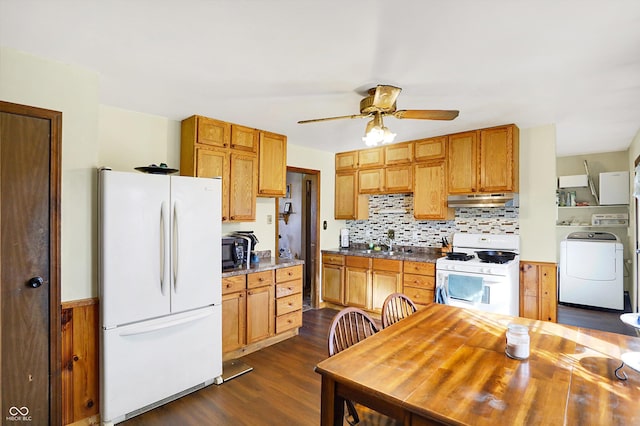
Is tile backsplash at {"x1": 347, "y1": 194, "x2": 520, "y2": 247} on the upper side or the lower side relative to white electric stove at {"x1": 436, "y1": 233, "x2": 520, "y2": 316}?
upper

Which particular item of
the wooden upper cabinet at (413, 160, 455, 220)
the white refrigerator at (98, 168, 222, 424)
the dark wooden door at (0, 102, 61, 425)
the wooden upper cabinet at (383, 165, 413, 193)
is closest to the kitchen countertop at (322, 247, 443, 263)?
the wooden upper cabinet at (413, 160, 455, 220)

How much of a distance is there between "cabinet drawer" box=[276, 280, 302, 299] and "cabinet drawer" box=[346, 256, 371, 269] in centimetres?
97

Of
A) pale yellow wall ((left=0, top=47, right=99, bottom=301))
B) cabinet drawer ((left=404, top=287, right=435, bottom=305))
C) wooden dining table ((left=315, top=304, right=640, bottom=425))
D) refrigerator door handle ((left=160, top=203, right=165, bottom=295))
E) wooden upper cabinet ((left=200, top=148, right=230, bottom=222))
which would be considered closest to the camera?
wooden dining table ((left=315, top=304, right=640, bottom=425))

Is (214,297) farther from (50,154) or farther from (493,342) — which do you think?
(493,342)

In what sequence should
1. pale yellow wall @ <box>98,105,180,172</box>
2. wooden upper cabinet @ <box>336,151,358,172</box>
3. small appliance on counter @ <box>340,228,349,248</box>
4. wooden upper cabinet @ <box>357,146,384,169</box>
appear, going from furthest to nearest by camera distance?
small appliance on counter @ <box>340,228,349,248</box>, wooden upper cabinet @ <box>336,151,358,172</box>, wooden upper cabinet @ <box>357,146,384,169</box>, pale yellow wall @ <box>98,105,180,172</box>

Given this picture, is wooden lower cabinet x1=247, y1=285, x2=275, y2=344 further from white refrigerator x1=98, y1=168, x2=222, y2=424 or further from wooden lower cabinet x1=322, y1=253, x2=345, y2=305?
wooden lower cabinet x1=322, y1=253, x2=345, y2=305

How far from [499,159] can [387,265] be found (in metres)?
1.75

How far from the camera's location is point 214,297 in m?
2.77

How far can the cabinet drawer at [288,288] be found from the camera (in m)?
3.60

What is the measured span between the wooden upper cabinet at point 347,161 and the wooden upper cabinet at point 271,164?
1330mm

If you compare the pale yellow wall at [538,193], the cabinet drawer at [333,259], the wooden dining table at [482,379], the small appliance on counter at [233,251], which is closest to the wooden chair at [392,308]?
the wooden dining table at [482,379]

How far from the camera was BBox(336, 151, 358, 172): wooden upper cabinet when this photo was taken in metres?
4.95

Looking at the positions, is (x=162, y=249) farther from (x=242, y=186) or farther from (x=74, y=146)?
(x=242, y=186)

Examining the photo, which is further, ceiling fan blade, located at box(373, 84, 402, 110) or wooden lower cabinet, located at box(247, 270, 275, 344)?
wooden lower cabinet, located at box(247, 270, 275, 344)
